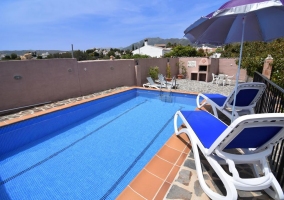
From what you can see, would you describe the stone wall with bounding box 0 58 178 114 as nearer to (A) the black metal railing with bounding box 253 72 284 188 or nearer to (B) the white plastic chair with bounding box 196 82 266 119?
(B) the white plastic chair with bounding box 196 82 266 119

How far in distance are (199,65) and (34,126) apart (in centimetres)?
1344

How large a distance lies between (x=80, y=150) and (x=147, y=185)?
265cm

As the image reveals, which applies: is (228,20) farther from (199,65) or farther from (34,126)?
(199,65)

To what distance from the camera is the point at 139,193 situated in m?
2.18

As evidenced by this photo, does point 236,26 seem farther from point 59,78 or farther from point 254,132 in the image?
point 59,78

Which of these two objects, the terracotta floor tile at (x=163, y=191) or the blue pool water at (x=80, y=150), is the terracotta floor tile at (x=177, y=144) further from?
the terracotta floor tile at (x=163, y=191)

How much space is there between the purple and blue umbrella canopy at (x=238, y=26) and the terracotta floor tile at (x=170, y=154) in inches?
54.7

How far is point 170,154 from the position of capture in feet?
9.96

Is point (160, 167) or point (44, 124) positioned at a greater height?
point (160, 167)

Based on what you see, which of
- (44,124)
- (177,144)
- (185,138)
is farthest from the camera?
(44,124)

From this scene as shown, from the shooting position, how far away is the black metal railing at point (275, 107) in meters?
2.18

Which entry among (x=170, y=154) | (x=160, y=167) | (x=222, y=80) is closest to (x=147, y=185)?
(x=160, y=167)

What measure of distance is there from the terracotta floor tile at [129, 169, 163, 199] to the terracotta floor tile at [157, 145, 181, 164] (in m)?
0.53

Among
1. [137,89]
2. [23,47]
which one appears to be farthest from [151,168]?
[23,47]
